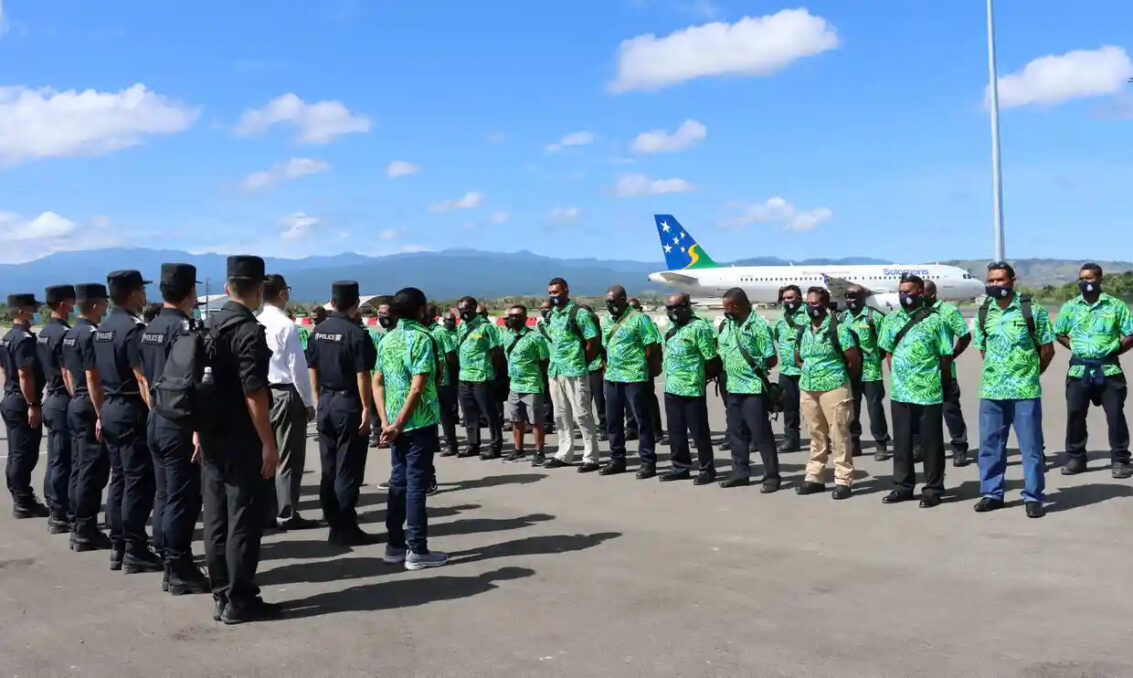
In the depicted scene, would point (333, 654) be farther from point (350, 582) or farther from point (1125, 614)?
point (1125, 614)

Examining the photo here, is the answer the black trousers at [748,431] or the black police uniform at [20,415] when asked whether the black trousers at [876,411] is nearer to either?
the black trousers at [748,431]

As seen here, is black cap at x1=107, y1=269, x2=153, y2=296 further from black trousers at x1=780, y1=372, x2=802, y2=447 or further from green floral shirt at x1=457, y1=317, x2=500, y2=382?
black trousers at x1=780, y1=372, x2=802, y2=447

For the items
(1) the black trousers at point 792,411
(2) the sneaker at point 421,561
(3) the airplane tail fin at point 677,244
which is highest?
(3) the airplane tail fin at point 677,244

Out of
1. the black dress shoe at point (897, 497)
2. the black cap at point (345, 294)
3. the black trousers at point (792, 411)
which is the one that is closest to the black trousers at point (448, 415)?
the black trousers at point (792, 411)

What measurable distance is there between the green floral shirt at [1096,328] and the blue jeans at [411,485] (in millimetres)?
6090

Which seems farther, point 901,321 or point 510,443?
point 510,443

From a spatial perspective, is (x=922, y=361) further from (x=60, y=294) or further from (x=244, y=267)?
(x=60, y=294)

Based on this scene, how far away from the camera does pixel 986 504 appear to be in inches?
277

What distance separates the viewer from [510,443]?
469 inches

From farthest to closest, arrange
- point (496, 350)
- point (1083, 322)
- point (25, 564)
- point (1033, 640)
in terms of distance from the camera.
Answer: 1. point (496, 350)
2. point (1083, 322)
3. point (25, 564)
4. point (1033, 640)

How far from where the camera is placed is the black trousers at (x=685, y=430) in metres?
8.58

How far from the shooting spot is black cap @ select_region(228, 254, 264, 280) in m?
5.16

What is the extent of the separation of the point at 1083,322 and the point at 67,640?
27.8 feet

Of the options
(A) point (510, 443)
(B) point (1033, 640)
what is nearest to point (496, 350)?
(A) point (510, 443)
